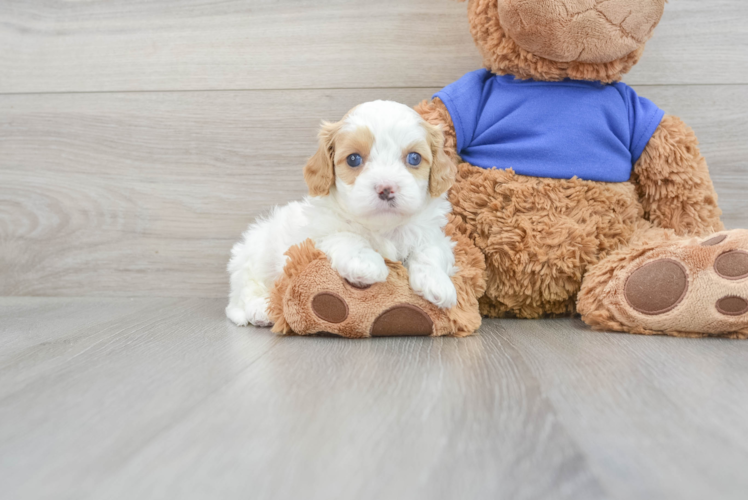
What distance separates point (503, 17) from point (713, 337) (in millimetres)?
780

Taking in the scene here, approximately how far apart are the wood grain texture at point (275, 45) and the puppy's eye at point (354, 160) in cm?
58

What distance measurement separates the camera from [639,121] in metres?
1.33

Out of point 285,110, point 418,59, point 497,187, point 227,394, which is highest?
point 418,59

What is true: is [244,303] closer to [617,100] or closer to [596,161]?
[596,161]

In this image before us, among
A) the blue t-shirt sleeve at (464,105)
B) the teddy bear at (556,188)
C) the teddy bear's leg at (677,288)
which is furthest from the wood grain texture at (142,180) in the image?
the teddy bear's leg at (677,288)

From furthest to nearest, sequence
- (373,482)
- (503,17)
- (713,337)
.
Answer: (503,17) → (713,337) → (373,482)

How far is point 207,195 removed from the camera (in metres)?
1.71

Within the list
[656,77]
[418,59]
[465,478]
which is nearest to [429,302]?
[465,478]

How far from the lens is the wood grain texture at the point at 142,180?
1673mm

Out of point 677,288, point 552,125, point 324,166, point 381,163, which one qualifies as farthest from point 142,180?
point 677,288

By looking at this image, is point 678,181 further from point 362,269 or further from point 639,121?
point 362,269

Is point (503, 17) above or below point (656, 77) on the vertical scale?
above

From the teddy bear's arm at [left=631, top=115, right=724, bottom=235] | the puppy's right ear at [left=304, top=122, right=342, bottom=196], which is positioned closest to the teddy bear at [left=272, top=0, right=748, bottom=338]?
the teddy bear's arm at [left=631, top=115, right=724, bottom=235]

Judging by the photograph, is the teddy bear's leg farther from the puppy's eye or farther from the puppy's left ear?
the puppy's eye
